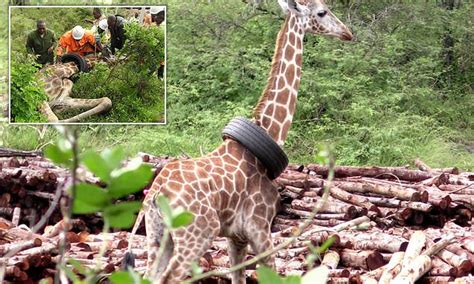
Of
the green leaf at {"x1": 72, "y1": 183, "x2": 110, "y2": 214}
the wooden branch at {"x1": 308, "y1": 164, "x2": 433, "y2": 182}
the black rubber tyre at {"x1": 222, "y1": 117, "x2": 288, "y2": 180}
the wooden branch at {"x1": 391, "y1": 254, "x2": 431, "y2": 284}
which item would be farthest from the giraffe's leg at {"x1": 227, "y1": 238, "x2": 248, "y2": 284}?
the green leaf at {"x1": 72, "y1": 183, "x2": 110, "y2": 214}

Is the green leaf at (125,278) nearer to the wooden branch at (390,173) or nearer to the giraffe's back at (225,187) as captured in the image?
the giraffe's back at (225,187)

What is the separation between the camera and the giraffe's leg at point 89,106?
1155cm

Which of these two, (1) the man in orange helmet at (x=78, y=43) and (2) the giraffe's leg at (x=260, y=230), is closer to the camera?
(2) the giraffe's leg at (x=260, y=230)

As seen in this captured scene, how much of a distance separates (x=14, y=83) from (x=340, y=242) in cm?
710

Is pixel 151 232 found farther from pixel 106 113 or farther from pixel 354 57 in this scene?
pixel 354 57

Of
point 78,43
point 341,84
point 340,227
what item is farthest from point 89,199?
point 341,84

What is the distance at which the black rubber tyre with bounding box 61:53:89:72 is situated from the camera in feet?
37.6

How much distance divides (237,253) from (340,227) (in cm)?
58

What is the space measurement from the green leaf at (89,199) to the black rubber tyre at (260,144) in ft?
12.0

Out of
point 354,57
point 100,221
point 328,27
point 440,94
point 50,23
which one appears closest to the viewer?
point 328,27

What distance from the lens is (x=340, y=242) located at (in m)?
5.53

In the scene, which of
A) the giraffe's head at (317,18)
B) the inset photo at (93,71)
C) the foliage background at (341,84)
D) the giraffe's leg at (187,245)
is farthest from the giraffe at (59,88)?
the giraffe's leg at (187,245)

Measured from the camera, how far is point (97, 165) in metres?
0.92

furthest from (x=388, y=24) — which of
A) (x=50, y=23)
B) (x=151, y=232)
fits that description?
(x=151, y=232)
